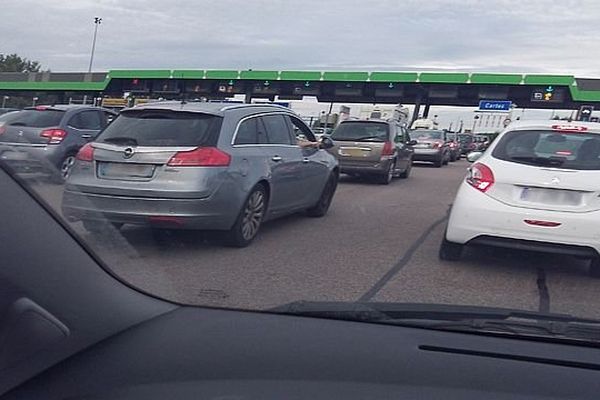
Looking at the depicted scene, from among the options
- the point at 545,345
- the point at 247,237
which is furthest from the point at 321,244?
the point at 545,345

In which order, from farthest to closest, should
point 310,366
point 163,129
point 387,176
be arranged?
point 387,176, point 163,129, point 310,366

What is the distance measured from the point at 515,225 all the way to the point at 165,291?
167 inches

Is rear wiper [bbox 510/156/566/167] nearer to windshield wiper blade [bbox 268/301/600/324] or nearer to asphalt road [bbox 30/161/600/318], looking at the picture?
asphalt road [bbox 30/161/600/318]

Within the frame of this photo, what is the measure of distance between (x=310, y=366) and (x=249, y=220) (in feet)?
16.7

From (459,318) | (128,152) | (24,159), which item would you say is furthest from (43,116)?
(459,318)

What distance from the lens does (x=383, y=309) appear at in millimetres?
2797

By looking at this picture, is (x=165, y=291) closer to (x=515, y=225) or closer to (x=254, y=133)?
(x=515, y=225)

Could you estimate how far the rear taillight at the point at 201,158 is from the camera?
6590 mm

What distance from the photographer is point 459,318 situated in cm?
269

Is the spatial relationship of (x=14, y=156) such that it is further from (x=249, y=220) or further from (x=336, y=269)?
(x=249, y=220)

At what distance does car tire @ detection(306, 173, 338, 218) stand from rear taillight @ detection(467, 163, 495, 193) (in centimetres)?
308

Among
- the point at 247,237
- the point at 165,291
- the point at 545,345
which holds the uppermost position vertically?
the point at 545,345

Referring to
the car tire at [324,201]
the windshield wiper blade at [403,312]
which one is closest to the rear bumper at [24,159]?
the windshield wiper blade at [403,312]

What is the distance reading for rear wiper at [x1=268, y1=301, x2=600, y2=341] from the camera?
2.52 metres
